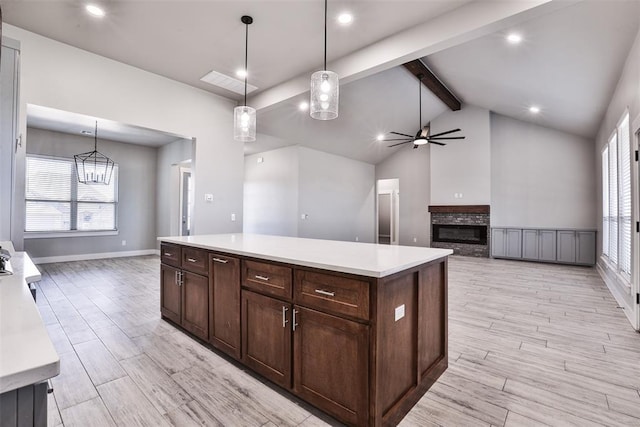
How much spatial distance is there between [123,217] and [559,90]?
9175 millimetres

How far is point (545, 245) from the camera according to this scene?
6.86m

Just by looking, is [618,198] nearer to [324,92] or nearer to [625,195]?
[625,195]

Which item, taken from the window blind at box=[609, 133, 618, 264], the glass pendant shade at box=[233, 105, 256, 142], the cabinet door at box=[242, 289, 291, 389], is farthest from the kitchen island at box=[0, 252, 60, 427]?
the window blind at box=[609, 133, 618, 264]

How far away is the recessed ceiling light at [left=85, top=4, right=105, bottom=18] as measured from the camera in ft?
10.1

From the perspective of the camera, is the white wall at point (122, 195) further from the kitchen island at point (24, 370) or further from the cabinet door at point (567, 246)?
the cabinet door at point (567, 246)

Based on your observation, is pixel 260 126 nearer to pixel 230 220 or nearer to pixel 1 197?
pixel 230 220

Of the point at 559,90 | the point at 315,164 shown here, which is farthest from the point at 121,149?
the point at 559,90

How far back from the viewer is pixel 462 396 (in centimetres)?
192

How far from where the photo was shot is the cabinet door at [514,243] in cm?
718

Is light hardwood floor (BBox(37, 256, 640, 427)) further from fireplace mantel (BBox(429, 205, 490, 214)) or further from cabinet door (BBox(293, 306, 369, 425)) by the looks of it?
fireplace mantel (BBox(429, 205, 490, 214))

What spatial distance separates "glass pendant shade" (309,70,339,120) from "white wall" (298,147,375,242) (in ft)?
16.8

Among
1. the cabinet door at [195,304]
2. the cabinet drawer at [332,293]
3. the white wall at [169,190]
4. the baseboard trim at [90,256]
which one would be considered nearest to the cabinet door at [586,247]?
the cabinet drawer at [332,293]

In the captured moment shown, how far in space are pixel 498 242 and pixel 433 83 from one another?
4065 millimetres

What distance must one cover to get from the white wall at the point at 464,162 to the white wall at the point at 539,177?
11.2 inches
